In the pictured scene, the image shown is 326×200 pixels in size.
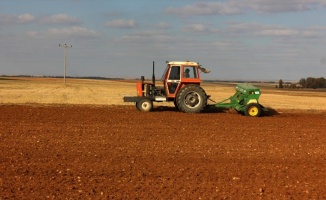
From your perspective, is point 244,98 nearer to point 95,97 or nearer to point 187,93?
point 187,93

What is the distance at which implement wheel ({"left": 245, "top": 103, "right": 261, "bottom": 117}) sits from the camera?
62.9 ft

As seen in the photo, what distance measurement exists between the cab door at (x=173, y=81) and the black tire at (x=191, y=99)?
38cm

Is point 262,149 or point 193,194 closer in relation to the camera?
point 193,194

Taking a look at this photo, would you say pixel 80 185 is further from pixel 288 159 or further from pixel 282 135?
pixel 282 135

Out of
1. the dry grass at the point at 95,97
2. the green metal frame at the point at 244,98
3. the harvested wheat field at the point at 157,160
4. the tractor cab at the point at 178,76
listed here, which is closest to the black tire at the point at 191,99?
the tractor cab at the point at 178,76

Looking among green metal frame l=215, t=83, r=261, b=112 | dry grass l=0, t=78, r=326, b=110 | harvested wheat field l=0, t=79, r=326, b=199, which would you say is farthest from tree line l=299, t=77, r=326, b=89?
harvested wheat field l=0, t=79, r=326, b=199

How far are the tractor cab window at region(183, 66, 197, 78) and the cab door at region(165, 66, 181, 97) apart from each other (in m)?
0.26

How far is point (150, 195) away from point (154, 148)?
3.70 m

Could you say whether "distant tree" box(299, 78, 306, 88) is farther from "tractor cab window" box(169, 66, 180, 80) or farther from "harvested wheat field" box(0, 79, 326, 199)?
"harvested wheat field" box(0, 79, 326, 199)

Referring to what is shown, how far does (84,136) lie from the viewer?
12398 millimetres

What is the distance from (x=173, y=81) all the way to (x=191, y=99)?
3.58 ft

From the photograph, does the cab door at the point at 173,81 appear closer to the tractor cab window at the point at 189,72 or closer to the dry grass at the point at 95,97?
the tractor cab window at the point at 189,72

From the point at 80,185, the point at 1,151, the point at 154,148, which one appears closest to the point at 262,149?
the point at 154,148

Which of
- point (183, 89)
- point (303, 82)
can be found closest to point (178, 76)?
point (183, 89)
